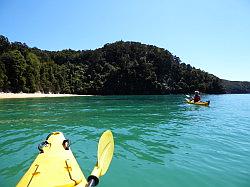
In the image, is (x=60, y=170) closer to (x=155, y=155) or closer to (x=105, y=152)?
(x=105, y=152)

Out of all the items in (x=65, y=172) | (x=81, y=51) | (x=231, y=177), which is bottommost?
(x=231, y=177)

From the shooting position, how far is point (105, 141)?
7.75m

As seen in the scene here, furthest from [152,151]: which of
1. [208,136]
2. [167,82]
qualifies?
[167,82]

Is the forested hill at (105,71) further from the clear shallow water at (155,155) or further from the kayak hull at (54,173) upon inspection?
the kayak hull at (54,173)

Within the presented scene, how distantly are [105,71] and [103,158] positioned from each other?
359 feet

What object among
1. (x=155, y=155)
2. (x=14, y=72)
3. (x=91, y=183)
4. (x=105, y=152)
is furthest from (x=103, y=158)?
(x=14, y=72)

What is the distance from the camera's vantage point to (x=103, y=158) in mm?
7082

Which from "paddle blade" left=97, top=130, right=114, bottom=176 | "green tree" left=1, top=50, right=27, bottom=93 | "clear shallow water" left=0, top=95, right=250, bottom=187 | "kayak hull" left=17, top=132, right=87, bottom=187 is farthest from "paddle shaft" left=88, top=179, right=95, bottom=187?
"green tree" left=1, top=50, right=27, bottom=93

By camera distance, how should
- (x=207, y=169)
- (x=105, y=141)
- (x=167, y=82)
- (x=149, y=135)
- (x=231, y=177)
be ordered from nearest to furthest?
(x=105, y=141)
(x=231, y=177)
(x=207, y=169)
(x=149, y=135)
(x=167, y=82)

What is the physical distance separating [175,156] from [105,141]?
4.04m

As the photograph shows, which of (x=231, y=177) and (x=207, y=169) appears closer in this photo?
(x=231, y=177)

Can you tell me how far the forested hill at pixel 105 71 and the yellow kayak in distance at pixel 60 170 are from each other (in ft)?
231

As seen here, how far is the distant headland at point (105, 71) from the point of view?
263 feet

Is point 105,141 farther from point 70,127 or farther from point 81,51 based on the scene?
point 81,51
